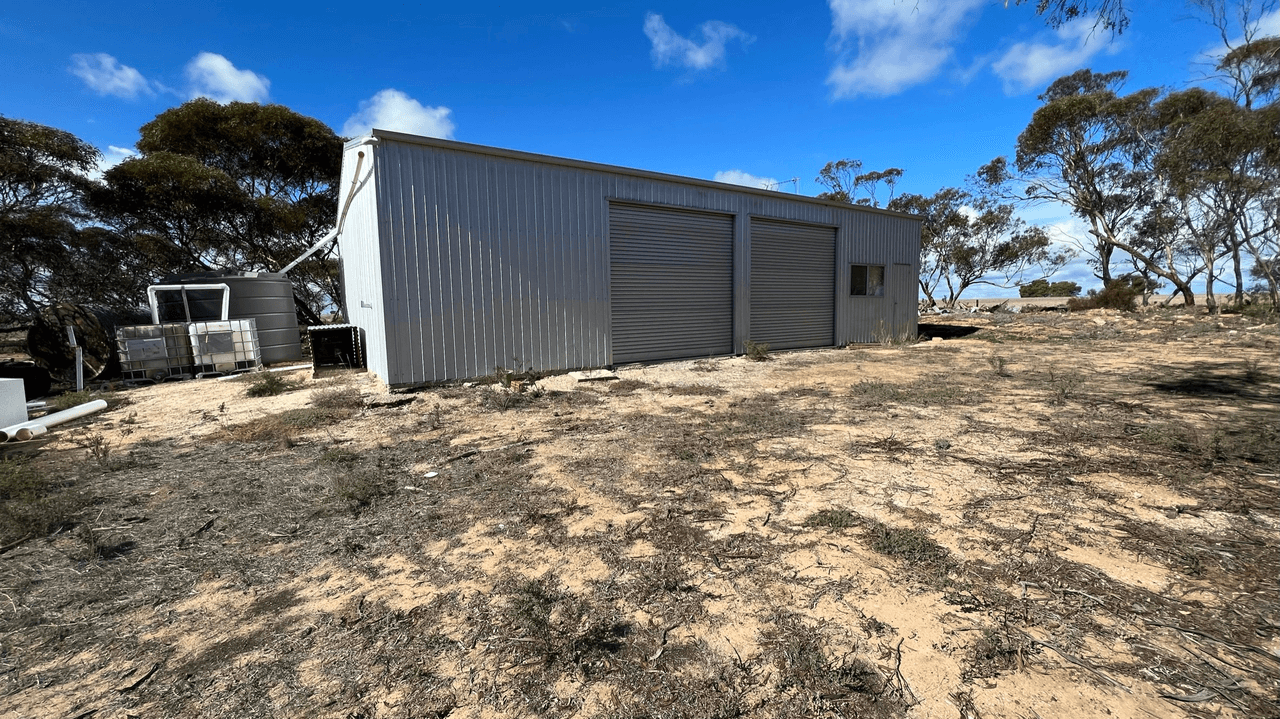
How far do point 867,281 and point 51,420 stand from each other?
60.3ft

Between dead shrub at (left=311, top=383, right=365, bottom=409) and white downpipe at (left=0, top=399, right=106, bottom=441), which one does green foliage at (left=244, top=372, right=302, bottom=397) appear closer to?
dead shrub at (left=311, top=383, right=365, bottom=409)

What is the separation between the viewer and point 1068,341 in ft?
47.9

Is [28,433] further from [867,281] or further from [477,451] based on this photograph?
[867,281]

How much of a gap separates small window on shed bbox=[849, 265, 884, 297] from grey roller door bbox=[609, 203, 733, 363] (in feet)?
17.5

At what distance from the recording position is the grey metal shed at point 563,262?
866 cm

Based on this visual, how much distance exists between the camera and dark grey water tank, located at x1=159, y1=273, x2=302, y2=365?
12.4 m

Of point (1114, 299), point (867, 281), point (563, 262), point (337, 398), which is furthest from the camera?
point (1114, 299)

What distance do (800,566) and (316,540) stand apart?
3236 millimetres

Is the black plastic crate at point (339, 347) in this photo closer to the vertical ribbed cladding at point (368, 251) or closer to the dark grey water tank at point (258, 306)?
the vertical ribbed cladding at point (368, 251)

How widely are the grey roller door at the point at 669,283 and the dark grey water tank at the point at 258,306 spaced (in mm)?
9581

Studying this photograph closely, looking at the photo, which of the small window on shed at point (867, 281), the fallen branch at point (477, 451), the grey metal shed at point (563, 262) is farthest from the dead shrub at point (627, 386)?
the small window on shed at point (867, 281)

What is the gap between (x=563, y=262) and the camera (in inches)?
405

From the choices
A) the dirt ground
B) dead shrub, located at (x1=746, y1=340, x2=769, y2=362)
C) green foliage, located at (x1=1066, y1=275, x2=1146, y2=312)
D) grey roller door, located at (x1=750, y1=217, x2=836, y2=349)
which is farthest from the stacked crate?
green foliage, located at (x1=1066, y1=275, x2=1146, y2=312)

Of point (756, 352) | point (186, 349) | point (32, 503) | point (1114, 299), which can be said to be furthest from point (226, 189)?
point (1114, 299)
